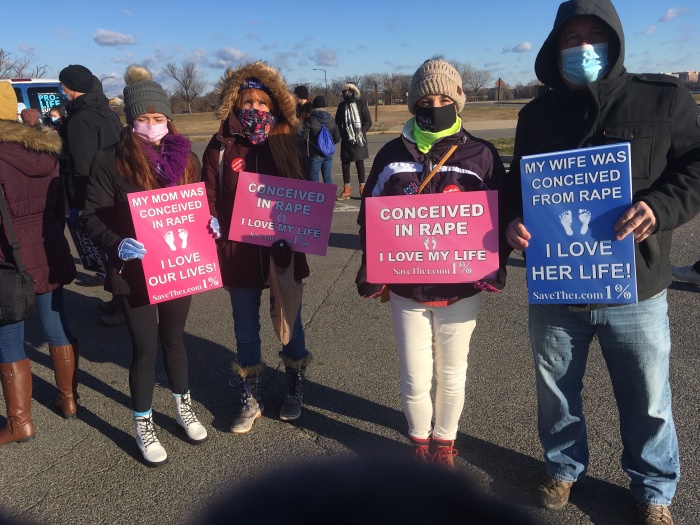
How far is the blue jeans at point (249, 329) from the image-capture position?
3219 mm

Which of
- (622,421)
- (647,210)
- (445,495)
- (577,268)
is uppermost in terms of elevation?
A: (647,210)

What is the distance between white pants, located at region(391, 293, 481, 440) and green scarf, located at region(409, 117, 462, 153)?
0.72 meters

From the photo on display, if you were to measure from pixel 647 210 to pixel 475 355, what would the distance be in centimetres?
233

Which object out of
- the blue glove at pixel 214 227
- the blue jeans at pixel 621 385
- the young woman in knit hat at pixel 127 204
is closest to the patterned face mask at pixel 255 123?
the young woman in knit hat at pixel 127 204

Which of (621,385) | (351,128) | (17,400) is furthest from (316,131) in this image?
(621,385)

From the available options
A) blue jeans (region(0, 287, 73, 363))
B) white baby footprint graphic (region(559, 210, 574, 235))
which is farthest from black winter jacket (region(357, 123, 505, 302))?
blue jeans (region(0, 287, 73, 363))

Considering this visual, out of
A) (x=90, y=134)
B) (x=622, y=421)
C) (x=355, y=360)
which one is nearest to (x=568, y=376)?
(x=622, y=421)

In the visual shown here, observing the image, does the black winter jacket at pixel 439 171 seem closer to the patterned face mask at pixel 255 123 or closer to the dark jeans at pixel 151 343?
the patterned face mask at pixel 255 123

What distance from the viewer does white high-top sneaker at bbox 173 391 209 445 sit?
325 cm

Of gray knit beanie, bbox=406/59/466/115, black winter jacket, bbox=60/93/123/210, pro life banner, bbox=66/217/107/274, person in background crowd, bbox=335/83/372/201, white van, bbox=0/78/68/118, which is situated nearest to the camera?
gray knit beanie, bbox=406/59/466/115

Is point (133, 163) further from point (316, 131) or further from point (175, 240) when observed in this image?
point (316, 131)

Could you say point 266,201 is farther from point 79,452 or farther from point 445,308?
point 79,452

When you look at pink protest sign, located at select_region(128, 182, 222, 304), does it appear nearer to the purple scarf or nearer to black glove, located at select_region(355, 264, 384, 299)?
the purple scarf

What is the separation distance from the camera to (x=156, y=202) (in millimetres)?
2822
